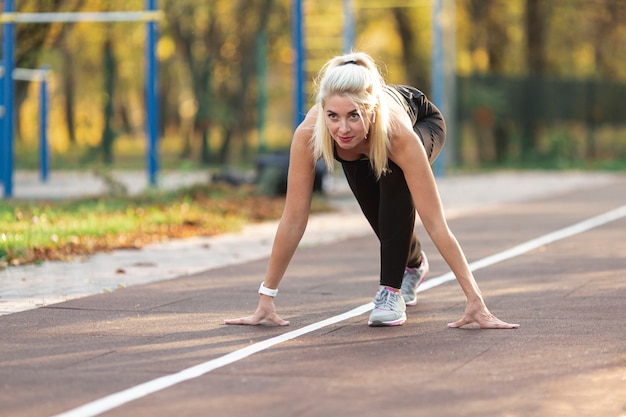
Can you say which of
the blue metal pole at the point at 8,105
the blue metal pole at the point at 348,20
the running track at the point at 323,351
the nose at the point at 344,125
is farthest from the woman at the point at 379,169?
the blue metal pole at the point at 348,20

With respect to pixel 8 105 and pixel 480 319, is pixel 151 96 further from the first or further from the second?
pixel 480 319

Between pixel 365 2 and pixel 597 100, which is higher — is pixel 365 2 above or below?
above

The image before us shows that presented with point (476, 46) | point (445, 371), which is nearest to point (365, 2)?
point (476, 46)

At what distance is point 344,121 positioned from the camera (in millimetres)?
6598

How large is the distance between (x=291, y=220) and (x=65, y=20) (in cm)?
1137

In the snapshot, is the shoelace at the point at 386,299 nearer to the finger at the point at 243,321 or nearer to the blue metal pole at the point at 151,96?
the finger at the point at 243,321

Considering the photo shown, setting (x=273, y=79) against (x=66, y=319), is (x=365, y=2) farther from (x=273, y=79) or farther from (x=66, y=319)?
(x=66, y=319)

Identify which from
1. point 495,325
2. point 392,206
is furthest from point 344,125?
point 495,325

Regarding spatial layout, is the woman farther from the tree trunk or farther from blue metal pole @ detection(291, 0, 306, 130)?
the tree trunk

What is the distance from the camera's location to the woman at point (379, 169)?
6.66 meters

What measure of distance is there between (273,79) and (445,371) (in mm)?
39787

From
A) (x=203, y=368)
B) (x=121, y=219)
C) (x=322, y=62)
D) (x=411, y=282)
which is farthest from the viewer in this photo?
(x=322, y=62)

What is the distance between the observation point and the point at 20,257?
10.5 meters

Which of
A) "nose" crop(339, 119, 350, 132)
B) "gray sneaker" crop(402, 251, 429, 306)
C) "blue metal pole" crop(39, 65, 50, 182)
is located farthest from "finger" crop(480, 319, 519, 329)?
"blue metal pole" crop(39, 65, 50, 182)
